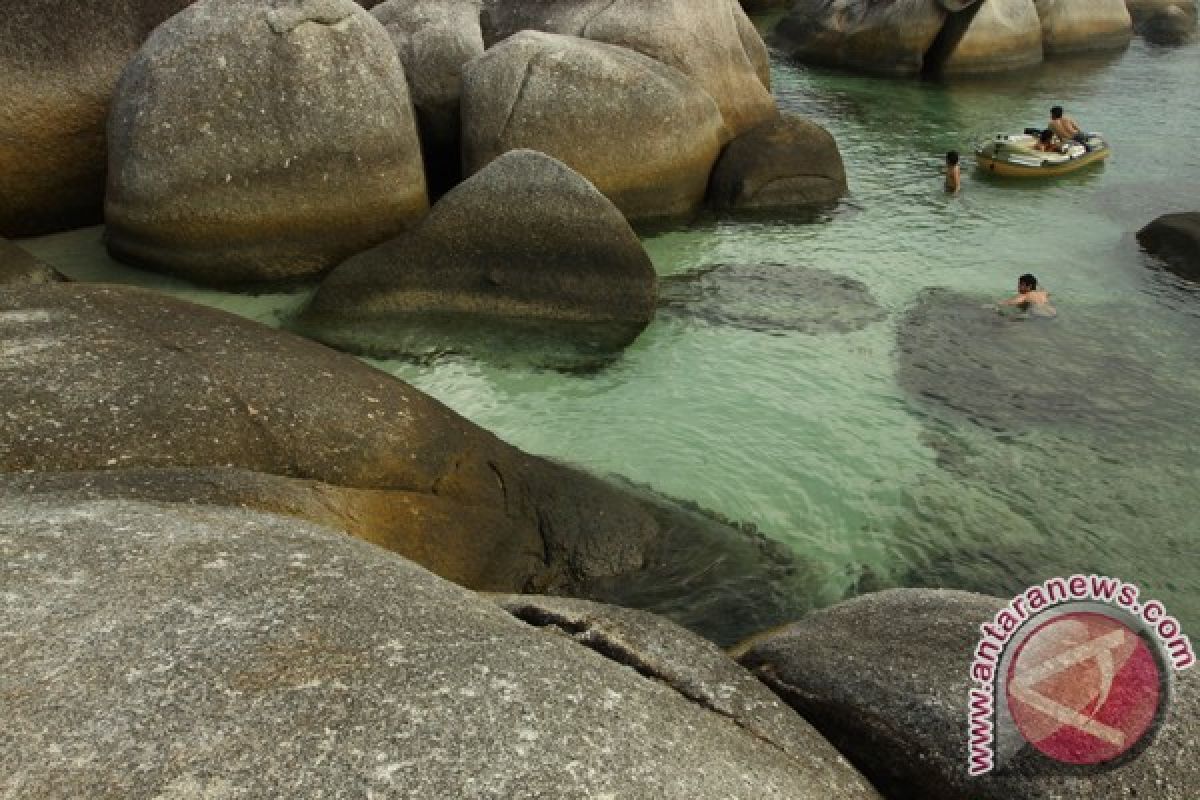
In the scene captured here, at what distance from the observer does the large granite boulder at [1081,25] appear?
27.5 meters

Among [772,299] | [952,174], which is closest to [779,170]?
[952,174]

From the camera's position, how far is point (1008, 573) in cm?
731

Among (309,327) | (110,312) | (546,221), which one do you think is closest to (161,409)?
(110,312)

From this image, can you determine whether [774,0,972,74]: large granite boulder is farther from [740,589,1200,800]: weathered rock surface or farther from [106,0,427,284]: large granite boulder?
[740,589,1200,800]: weathered rock surface

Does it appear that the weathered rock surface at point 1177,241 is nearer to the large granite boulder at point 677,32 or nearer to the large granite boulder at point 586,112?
the large granite boulder at point 677,32

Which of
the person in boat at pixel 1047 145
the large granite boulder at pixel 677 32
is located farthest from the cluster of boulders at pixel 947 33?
the large granite boulder at pixel 677 32

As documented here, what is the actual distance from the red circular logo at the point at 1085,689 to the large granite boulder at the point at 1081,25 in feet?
92.3

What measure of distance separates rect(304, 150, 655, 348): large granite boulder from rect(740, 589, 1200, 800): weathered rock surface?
6.53m

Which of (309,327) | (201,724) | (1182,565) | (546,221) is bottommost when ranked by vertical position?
(1182,565)

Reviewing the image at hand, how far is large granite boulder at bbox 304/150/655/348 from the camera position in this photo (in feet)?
35.7

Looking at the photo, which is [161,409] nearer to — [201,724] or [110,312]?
[110,312]

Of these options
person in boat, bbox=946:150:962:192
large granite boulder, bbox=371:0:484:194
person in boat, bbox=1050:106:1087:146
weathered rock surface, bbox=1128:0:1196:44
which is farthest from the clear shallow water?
weathered rock surface, bbox=1128:0:1196:44

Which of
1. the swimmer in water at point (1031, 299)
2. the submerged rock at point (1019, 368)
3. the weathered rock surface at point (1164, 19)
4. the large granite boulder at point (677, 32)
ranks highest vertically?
the large granite boulder at point (677, 32)

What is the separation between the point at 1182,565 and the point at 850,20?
2200cm
